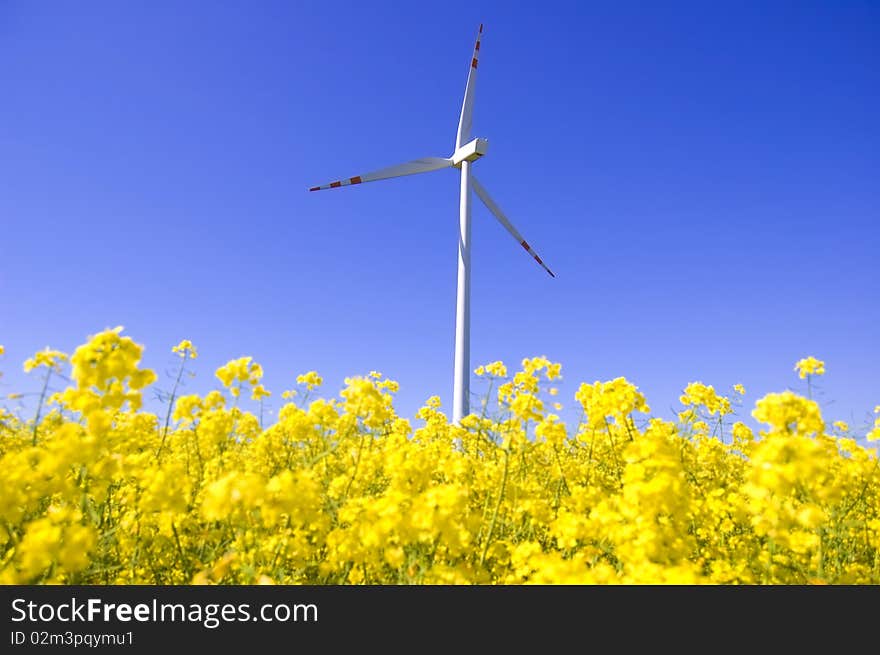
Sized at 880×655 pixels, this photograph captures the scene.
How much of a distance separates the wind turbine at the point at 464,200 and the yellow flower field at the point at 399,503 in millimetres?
10686

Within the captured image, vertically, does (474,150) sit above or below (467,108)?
below

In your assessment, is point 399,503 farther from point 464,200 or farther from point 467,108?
point 467,108

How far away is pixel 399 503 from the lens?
379 centimetres

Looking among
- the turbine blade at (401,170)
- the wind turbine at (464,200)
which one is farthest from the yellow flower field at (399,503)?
the turbine blade at (401,170)

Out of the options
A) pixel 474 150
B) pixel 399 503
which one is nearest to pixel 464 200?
pixel 474 150

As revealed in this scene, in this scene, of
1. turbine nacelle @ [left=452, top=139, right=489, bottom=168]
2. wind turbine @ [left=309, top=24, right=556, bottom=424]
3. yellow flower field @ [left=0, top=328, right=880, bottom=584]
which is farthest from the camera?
turbine nacelle @ [left=452, top=139, right=489, bottom=168]

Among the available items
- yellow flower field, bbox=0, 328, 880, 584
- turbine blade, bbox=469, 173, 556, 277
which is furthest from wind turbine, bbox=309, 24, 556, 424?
yellow flower field, bbox=0, 328, 880, 584

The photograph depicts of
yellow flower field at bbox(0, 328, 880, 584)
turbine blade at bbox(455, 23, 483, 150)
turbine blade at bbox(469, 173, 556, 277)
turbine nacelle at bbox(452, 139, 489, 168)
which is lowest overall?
yellow flower field at bbox(0, 328, 880, 584)

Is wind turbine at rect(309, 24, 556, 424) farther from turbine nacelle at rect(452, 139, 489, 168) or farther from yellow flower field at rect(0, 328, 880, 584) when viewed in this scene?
yellow flower field at rect(0, 328, 880, 584)

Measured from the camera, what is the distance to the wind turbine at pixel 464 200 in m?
18.0

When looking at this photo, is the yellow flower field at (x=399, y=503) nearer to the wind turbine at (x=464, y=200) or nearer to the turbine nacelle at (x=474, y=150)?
the wind turbine at (x=464, y=200)

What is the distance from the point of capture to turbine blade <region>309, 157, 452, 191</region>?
69.5ft

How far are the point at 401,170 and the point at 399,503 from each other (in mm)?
19639
